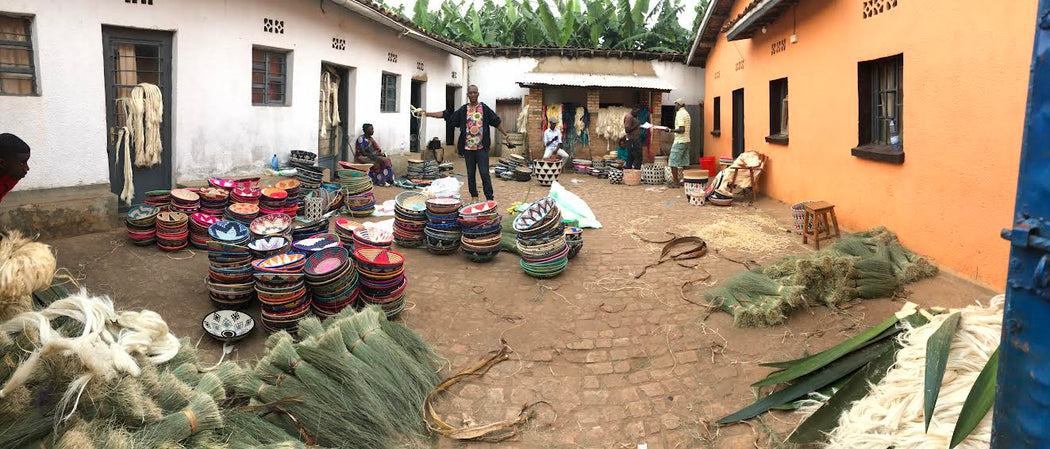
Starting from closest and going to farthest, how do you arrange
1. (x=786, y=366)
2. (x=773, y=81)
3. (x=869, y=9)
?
(x=786, y=366), (x=869, y=9), (x=773, y=81)

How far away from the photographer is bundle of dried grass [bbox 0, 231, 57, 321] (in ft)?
8.77

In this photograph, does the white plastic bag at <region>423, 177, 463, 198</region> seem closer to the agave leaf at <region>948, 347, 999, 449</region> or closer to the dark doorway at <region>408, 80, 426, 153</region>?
the dark doorway at <region>408, 80, 426, 153</region>

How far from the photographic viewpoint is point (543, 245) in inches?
251

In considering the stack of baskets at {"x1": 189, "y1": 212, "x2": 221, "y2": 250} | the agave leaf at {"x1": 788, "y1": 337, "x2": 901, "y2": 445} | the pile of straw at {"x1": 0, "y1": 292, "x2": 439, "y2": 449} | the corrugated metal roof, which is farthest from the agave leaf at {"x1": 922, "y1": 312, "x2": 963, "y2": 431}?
the corrugated metal roof

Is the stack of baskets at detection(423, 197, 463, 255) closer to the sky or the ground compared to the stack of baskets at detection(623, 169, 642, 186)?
closer to the ground

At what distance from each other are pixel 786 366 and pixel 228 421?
3148 millimetres

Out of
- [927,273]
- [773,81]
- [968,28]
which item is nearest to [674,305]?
[927,273]

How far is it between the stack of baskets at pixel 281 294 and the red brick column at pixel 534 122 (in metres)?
13.8

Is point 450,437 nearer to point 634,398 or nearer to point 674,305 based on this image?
point 634,398

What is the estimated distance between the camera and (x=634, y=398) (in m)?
4.10

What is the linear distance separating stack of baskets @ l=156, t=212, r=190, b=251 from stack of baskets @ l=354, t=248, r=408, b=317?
242 cm

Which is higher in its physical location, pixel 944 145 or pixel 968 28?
pixel 968 28

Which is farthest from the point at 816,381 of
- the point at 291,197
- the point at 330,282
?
the point at 291,197

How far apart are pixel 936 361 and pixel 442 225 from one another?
497cm
